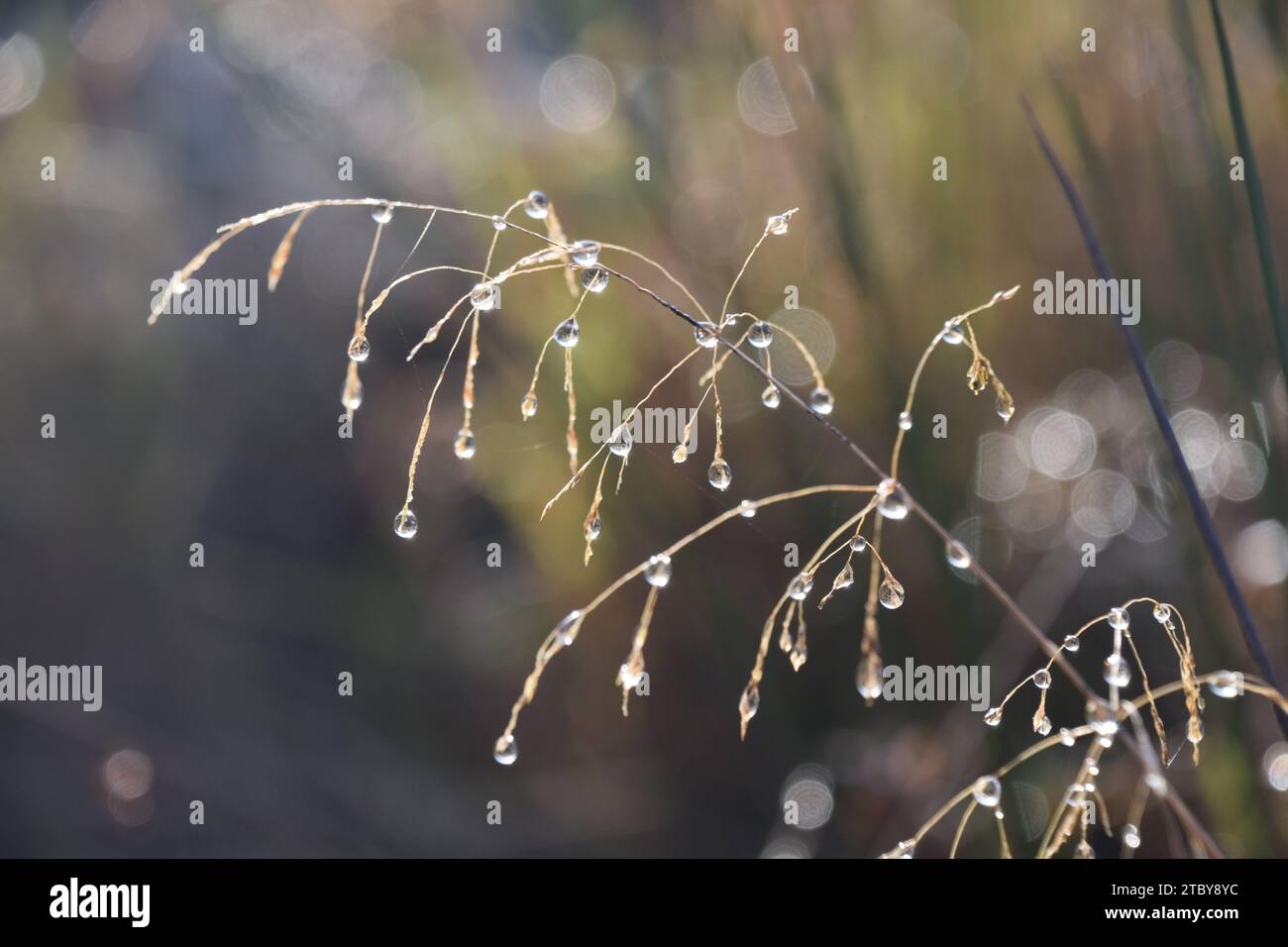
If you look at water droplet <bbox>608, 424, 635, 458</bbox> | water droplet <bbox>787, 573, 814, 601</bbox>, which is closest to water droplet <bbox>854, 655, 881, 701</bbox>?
water droplet <bbox>787, 573, 814, 601</bbox>

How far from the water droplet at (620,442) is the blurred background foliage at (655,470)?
537 millimetres

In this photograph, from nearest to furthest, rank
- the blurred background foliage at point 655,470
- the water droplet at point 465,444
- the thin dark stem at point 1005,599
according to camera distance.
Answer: the thin dark stem at point 1005,599, the water droplet at point 465,444, the blurred background foliage at point 655,470

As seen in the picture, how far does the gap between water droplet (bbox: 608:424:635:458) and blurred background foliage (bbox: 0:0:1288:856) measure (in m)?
0.54

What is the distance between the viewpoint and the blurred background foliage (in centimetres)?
107

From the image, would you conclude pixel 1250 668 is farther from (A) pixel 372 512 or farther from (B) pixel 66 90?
(B) pixel 66 90

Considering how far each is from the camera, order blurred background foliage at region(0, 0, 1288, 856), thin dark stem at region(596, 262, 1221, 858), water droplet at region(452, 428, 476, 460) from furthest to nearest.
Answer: blurred background foliage at region(0, 0, 1288, 856), water droplet at region(452, 428, 476, 460), thin dark stem at region(596, 262, 1221, 858)

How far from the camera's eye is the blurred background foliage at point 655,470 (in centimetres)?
107

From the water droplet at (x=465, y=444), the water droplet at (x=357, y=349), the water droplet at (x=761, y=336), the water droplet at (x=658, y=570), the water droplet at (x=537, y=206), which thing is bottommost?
the water droplet at (x=658, y=570)

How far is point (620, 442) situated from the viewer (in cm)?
54

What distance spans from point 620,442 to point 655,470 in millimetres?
679

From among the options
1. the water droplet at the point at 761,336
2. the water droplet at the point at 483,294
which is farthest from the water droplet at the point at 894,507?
the water droplet at the point at 483,294

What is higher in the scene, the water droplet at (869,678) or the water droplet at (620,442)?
the water droplet at (620,442)

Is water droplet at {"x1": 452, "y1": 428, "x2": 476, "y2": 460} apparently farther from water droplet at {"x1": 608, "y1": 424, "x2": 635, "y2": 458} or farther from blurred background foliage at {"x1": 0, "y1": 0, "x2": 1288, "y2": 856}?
blurred background foliage at {"x1": 0, "y1": 0, "x2": 1288, "y2": 856}

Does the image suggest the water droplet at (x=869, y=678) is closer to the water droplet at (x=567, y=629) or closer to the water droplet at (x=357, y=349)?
the water droplet at (x=567, y=629)
